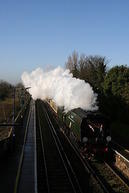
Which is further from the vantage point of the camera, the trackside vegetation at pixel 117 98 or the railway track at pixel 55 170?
the trackside vegetation at pixel 117 98

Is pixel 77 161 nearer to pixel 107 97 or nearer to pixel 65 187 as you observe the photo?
pixel 65 187

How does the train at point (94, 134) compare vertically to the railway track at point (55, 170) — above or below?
above

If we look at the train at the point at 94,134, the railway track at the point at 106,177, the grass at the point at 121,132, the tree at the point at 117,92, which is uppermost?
the tree at the point at 117,92

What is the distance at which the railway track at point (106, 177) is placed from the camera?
18.0 m

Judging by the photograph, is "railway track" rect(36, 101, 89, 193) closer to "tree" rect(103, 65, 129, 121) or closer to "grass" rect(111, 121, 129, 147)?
"grass" rect(111, 121, 129, 147)

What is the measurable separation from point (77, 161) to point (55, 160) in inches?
69.4

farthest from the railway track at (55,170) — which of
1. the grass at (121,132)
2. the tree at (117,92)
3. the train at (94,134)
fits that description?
the tree at (117,92)

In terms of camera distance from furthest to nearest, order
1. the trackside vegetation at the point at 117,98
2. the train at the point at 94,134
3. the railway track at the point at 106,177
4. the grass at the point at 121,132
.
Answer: the trackside vegetation at the point at 117,98 < the grass at the point at 121,132 < the train at the point at 94,134 < the railway track at the point at 106,177

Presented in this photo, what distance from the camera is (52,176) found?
2050 centimetres

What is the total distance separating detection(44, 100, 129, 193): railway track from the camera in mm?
18000

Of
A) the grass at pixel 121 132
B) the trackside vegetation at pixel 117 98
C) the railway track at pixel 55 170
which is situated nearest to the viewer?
the railway track at pixel 55 170

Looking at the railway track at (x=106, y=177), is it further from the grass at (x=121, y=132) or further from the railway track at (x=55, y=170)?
the grass at (x=121, y=132)

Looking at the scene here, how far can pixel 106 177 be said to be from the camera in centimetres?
2022

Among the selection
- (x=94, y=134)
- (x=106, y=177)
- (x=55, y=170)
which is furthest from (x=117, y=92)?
(x=106, y=177)
